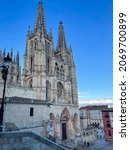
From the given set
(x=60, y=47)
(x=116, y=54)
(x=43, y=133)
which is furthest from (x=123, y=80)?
(x=60, y=47)

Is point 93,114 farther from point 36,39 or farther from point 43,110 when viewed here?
point 43,110

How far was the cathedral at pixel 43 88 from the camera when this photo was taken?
55.0 feet

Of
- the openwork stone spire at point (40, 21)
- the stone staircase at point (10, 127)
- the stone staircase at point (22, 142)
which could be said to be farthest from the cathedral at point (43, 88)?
the stone staircase at point (22, 142)

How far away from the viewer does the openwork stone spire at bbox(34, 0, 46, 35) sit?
37200 mm

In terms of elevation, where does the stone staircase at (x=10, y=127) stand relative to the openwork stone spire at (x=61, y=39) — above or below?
below

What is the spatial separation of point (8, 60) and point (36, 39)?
103 feet

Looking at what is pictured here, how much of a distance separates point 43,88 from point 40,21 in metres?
19.3

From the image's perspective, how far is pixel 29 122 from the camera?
53.7 ft

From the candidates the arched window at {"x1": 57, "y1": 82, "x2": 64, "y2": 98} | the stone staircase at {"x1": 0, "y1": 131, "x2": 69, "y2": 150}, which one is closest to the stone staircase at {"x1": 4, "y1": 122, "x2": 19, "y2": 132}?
the stone staircase at {"x1": 0, "y1": 131, "x2": 69, "y2": 150}

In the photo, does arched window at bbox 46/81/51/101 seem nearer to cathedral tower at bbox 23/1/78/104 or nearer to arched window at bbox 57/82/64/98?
cathedral tower at bbox 23/1/78/104

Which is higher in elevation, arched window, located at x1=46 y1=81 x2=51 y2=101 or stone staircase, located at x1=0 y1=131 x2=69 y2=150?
arched window, located at x1=46 y1=81 x2=51 y2=101

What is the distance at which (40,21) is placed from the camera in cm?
3859

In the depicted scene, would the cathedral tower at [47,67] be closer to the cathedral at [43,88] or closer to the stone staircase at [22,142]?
the cathedral at [43,88]

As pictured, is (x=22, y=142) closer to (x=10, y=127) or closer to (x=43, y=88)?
(x=10, y=127)
